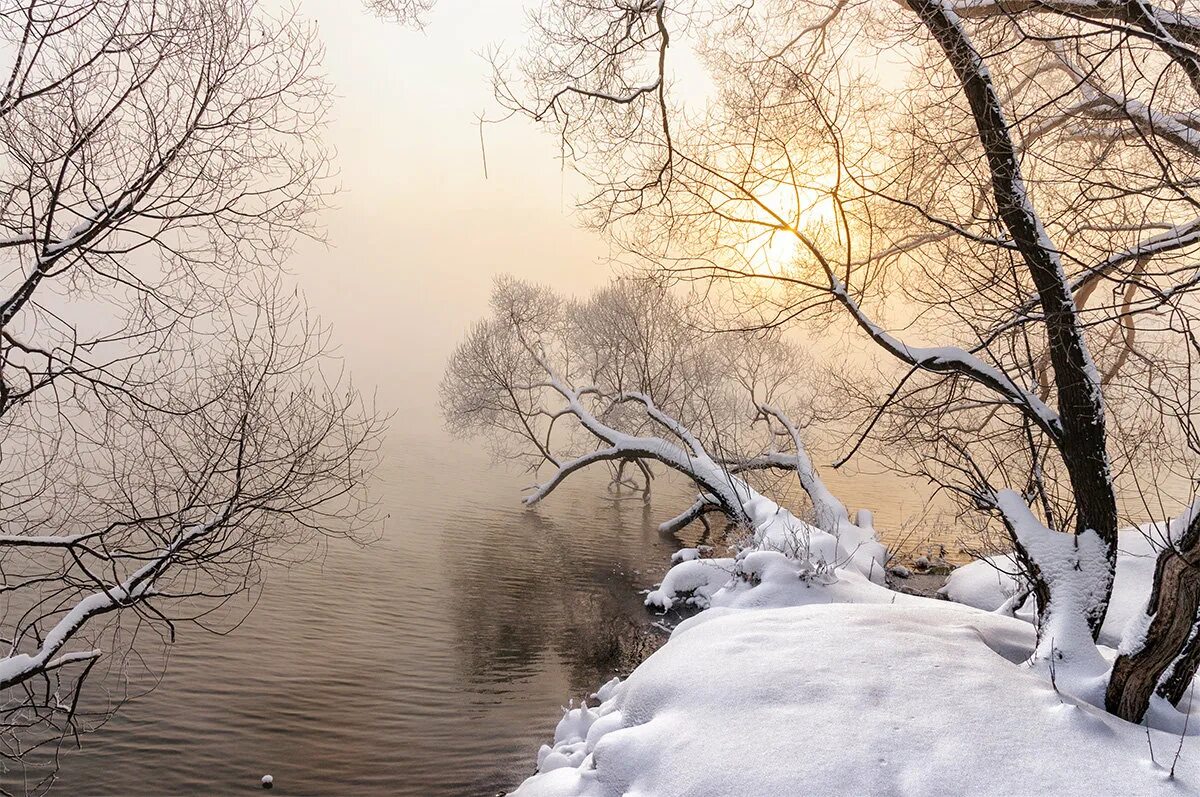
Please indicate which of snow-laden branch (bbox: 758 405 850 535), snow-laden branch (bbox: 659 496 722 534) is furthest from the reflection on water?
snow-laden branch (bbox: 758 405 850 535)

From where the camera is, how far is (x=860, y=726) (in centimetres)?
405

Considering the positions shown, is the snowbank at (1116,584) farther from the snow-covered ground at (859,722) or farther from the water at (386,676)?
the water at (386,676)

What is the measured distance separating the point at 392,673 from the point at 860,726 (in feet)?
25.6

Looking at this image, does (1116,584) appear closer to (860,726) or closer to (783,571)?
(783,571)

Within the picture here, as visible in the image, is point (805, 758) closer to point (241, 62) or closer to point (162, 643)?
point (241, 62)

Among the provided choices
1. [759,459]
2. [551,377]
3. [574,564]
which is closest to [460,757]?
[574,564]

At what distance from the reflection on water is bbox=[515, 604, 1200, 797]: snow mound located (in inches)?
112

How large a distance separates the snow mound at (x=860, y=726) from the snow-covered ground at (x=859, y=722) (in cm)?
1

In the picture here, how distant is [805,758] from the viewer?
383 cm

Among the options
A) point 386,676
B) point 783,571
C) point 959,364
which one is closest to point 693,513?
point 783,571

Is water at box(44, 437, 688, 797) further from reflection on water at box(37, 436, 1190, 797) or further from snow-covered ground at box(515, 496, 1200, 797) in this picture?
snow-covered ground at box(515, 496, 1200, 797)

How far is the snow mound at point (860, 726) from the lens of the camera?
3619 mm

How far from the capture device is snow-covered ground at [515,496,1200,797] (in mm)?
3625

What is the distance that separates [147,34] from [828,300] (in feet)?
18.3
